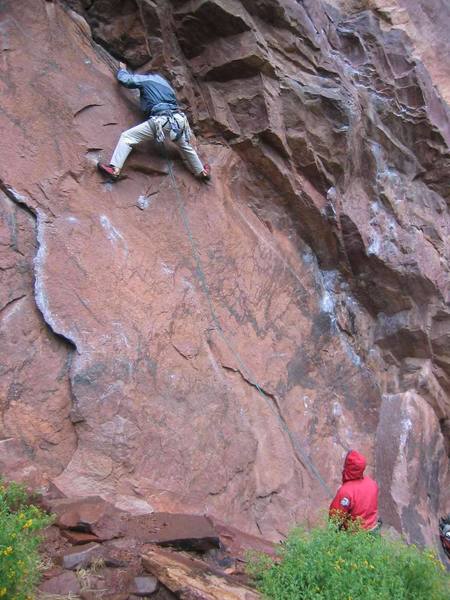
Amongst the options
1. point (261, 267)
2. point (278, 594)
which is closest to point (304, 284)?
point (261, 267)

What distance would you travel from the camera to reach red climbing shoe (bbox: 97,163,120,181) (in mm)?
5934

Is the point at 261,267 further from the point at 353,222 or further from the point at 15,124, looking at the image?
the point at 15,124

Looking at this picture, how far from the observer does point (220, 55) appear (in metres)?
7.24

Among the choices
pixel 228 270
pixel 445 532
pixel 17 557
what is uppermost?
pixel 17 557

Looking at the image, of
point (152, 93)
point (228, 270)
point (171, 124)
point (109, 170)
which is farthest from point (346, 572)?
point (152, 93)

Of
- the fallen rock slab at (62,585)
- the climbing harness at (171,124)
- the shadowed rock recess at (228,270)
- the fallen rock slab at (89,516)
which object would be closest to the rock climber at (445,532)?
Result: the shadowed rock recess at (228,270)

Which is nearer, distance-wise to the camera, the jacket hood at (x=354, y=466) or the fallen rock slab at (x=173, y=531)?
the fallen rock slab at (x=173, y=531)

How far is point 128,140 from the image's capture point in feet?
20.1

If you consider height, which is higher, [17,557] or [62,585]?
[17,557]

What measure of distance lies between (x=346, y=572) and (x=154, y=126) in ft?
16.1

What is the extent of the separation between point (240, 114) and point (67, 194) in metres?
2.83

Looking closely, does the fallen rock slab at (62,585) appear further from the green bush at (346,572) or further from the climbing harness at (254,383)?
the climbing harness at (254,383)

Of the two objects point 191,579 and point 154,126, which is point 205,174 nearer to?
point 154,126

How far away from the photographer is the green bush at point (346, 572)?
3.33 m
